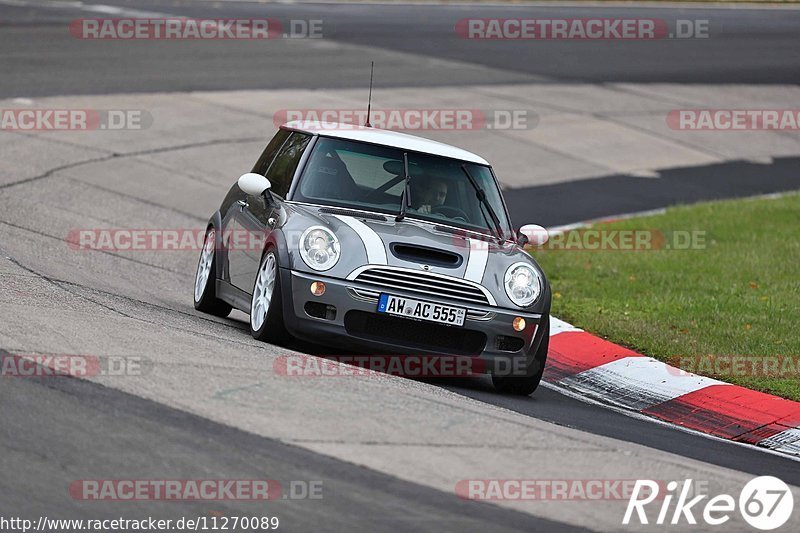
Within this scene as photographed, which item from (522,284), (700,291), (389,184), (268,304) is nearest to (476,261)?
(522,284)

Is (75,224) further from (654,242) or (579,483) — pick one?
(579,483)

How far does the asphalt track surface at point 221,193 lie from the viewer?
5.59 m

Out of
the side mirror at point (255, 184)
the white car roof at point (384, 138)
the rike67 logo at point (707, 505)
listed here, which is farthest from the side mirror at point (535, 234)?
the rike67 logo at point (707, 505)

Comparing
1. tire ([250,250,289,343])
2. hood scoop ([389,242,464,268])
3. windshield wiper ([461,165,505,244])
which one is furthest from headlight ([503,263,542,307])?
tire ([250,250,289,343])

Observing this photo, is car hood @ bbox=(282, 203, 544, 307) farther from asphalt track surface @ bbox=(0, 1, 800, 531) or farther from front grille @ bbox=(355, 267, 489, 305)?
asphalt track surface @ bbox=(0, 1, 800, 531)

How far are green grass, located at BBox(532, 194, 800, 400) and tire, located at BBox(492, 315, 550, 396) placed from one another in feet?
5.18

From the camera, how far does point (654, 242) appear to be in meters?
14.6

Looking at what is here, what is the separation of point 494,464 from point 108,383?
6.27ft

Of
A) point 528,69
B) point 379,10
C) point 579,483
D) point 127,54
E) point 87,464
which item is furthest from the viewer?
point 379,10

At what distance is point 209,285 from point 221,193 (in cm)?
594

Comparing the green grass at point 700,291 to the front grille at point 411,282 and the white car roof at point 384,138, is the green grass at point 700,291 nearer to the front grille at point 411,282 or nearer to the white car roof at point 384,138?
the white car roof at point 384,138

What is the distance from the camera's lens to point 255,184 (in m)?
9.31

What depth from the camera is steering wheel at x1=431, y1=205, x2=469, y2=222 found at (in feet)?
30.5

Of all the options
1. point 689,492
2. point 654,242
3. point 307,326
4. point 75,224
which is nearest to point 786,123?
point 654,242
